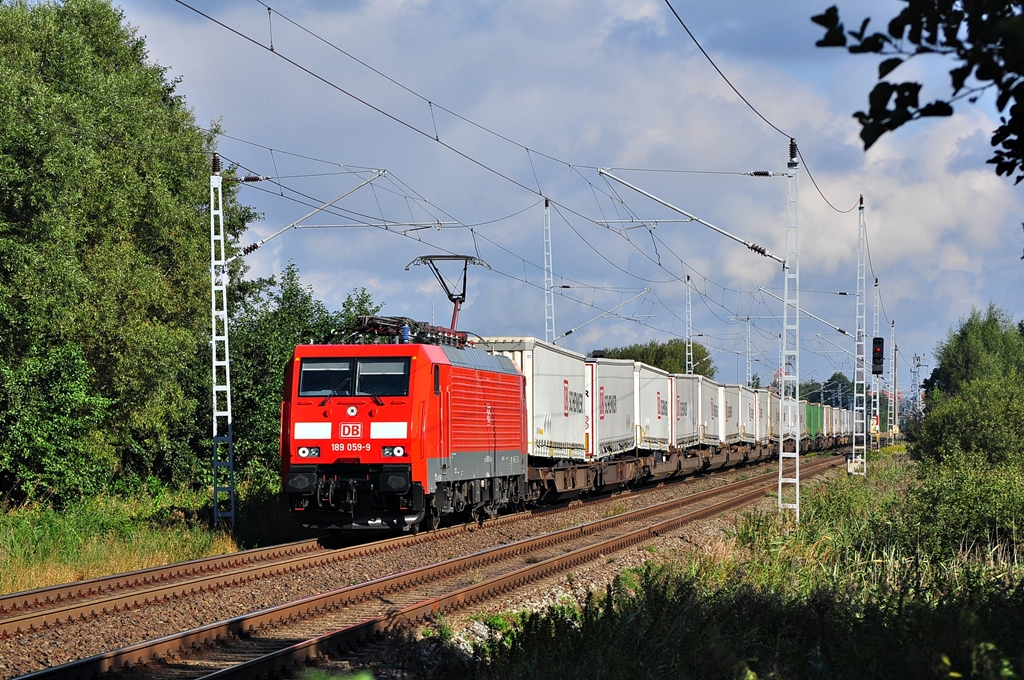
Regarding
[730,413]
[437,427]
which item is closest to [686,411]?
[730,413]

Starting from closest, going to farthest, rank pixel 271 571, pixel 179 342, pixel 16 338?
pixel 271 571 < pixel 16 338 < pixel 179 342

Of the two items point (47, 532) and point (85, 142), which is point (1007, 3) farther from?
point (85, 142)

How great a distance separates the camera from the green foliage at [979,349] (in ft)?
304

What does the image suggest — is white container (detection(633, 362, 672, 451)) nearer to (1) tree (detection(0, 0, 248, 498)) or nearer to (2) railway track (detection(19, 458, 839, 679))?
(1) tree (detection(0, 0, 248, 498))

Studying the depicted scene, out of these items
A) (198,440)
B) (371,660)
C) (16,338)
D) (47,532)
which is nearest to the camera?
(371,660)

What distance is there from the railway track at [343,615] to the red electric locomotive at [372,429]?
1.99 metres

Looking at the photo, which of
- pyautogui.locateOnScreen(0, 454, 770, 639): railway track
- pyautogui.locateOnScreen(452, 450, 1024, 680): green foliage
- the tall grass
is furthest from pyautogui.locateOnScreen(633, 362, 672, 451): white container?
pyautogui.locateOnScreen(452, 450, 1024, 680): green foliage

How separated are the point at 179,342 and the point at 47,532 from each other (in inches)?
481

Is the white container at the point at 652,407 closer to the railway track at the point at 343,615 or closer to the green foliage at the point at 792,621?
the railway track at the point at 343,615

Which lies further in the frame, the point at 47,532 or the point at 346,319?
the point at 346,319

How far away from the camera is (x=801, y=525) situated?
1855 centimetres

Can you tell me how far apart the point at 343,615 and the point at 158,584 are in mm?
2910

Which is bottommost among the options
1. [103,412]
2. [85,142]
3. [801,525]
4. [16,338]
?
[801,525]

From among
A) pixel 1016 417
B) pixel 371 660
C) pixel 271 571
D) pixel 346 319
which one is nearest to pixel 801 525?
pixel 271 571
